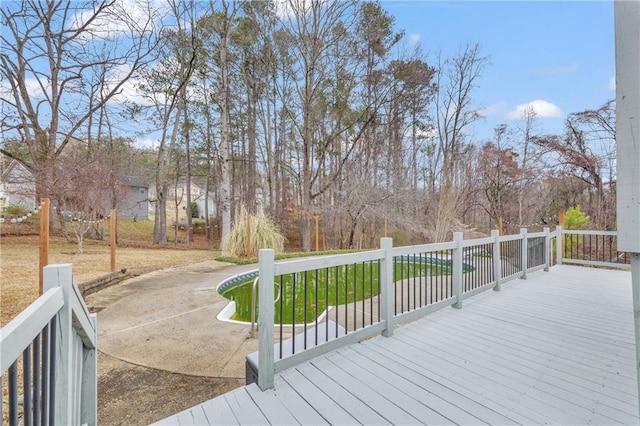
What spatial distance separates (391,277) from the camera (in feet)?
9.31

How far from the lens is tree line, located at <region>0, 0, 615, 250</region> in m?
9.24

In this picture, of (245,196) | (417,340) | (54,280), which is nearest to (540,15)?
(417,340)

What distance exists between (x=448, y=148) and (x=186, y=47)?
1184 cm

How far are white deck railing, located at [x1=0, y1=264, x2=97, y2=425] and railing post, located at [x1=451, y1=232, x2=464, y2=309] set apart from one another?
11.3ft

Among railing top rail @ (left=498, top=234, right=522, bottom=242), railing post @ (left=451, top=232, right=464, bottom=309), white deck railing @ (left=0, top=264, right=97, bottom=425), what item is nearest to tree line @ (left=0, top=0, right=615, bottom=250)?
railing top rail @ (left=498, top=234, right=522, bottom=242)

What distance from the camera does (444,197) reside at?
11.0 m

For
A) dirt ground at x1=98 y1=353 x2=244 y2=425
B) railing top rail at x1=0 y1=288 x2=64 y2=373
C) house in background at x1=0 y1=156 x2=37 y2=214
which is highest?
house in background at x1=0 y1=156 x2=37 y2=214

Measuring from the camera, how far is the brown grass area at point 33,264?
435cm

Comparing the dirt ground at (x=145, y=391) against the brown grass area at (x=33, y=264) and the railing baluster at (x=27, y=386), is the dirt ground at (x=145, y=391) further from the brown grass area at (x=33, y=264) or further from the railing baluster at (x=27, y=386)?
the brown grass area at (x=33, y=264)

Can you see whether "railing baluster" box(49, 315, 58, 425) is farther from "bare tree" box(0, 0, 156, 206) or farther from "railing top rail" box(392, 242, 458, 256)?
"bare tree" box(0, 0, 156, 206)

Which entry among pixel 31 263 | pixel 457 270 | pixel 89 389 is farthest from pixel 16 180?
pixel 457 270

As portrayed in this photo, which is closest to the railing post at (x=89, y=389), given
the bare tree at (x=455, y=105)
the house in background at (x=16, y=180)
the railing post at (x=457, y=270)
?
the railing post at (x=457, y=270)

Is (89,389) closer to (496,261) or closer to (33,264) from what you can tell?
(496,261)

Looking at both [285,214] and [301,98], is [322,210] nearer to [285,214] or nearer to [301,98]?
[285,214]
